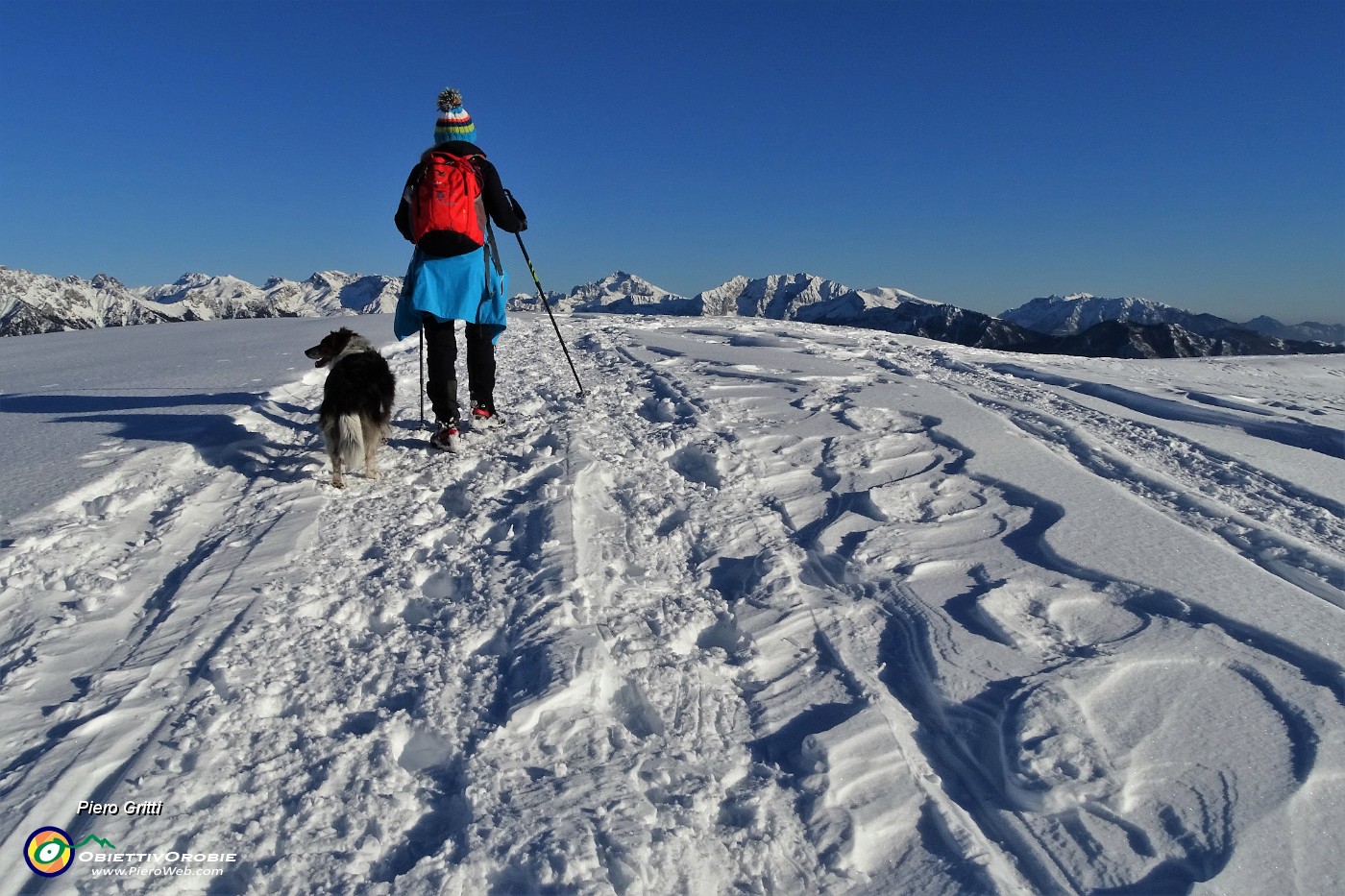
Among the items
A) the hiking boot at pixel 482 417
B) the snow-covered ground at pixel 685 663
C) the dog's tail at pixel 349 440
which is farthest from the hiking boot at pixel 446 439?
the dog's tail at pixel 349 440

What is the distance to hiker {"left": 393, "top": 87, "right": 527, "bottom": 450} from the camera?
4.82 metres

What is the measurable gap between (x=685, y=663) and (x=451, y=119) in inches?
164

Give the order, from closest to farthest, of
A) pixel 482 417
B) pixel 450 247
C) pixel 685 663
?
pixel 685 663 → pixel 450 247 → pixel 482 417

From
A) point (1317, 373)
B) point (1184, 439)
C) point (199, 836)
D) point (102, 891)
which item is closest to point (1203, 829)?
point (199, 836)

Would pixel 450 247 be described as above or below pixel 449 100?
below

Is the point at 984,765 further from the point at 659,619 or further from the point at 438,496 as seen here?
the point at 438,496

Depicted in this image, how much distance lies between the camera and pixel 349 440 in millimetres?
4289

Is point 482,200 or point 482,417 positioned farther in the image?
point 482,417

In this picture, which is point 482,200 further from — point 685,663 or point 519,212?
point 685,663

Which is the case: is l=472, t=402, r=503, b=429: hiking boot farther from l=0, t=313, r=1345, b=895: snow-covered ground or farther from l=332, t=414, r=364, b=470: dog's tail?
l=332, t=414, r=364, b=470: dog's tail

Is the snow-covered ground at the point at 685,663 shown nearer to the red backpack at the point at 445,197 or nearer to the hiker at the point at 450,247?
the hiker at the point at 450,247

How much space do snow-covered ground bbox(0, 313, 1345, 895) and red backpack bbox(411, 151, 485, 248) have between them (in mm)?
1513

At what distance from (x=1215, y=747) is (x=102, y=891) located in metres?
2.81

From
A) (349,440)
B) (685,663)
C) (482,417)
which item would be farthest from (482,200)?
(685,663)
